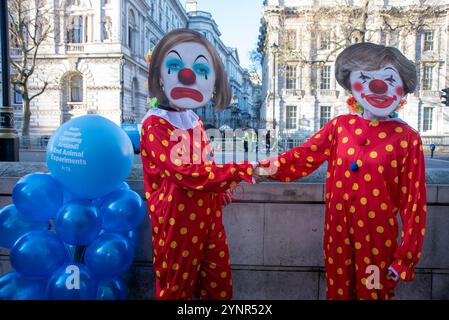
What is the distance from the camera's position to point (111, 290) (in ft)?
9.07

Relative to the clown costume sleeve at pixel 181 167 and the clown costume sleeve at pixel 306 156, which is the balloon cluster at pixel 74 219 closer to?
the clown costume sleeve at pixel 181 167

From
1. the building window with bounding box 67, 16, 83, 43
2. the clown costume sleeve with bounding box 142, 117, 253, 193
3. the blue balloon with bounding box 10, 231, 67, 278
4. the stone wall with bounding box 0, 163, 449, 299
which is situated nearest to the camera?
the clown costume sleeve with bounding box 142, 117, 253, 193

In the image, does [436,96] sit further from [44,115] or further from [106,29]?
[44,115]

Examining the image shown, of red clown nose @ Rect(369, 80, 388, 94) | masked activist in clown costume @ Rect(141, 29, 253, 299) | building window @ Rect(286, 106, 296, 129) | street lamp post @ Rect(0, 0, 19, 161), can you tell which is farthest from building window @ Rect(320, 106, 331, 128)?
masked activist in clown costume @ Rect(141, 29, 253, 299)

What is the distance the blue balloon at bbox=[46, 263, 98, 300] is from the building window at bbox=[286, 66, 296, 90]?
34525 mm

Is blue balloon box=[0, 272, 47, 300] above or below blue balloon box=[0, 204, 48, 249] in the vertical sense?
below

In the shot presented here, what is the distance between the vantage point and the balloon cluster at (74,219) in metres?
2.56

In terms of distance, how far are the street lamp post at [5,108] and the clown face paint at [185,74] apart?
3.95 metres

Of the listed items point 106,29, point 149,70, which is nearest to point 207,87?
point 149,70

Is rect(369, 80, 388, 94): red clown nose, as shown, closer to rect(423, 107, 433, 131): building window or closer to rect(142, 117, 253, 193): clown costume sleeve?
rect(142, 117, 253, 193): clown costume sleeve

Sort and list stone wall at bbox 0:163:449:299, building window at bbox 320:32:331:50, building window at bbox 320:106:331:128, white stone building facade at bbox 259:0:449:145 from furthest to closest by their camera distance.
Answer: building window at bbox 320:106:331:128 → white stone building facade at bbox 259:0:449:145 → building window at bbox 320:32:331:50 → stone wall at bbox 0:163:449:299

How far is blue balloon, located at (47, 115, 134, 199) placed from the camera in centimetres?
255

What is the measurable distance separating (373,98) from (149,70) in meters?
1.44

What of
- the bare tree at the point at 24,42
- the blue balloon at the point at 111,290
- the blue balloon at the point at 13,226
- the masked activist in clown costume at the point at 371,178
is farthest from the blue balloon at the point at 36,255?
the bare tree at the point at 24,42
